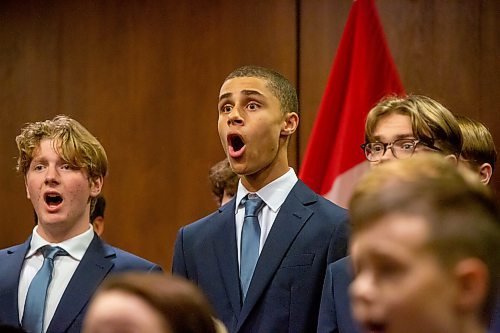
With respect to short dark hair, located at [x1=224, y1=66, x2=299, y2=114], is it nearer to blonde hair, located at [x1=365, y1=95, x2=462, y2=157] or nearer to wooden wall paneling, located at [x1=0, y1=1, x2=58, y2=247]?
blonde hair, located at [x1=365, y1=95, x2=462, y2=157]

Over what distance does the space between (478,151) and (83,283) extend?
1.31m

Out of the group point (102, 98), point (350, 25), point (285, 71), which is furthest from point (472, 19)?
point (102, 98)

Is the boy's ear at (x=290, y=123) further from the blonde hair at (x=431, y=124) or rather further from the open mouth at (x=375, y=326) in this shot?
the open mouth at (x=375, y=326)

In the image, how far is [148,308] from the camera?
112 centimetres

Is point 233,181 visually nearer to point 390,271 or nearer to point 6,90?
point 6,90

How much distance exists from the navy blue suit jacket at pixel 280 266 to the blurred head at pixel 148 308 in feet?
4.75

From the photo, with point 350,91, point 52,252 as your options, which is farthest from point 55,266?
point 350,91

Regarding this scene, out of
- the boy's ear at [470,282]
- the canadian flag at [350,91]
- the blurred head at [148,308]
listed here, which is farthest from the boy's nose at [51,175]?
the boy's ear at [470,282]

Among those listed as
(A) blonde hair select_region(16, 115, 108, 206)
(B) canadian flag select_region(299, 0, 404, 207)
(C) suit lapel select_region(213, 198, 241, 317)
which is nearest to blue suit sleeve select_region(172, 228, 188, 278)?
(C) suit lapel select_region(213, 198, 241, 317)

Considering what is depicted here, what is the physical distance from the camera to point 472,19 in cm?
393

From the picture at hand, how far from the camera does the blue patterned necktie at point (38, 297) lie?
273 centimetres

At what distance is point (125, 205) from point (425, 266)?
144 inches

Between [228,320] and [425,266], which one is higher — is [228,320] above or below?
below

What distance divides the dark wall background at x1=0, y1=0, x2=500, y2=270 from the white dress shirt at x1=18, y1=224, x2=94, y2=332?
1.57 meters
